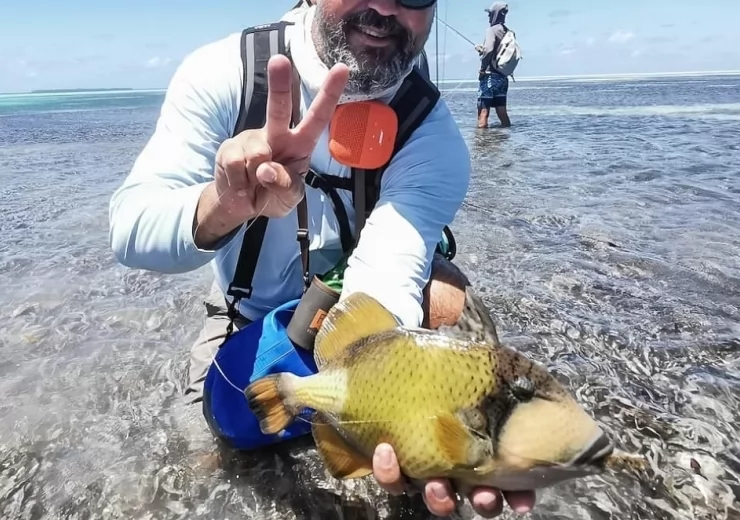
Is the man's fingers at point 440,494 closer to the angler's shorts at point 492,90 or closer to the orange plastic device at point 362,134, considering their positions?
the orange plastic device at point 362,134

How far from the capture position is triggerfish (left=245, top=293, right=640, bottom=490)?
1701mm

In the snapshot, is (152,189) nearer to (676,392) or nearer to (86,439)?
(86,439)

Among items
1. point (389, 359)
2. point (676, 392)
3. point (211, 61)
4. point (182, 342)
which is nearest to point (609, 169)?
point (676, 392)

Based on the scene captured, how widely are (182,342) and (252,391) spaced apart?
2549mm

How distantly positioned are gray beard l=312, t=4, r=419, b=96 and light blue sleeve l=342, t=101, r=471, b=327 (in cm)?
33

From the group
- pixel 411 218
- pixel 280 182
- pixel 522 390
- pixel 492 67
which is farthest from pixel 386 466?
pixel 492 67

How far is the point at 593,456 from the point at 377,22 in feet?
7.28

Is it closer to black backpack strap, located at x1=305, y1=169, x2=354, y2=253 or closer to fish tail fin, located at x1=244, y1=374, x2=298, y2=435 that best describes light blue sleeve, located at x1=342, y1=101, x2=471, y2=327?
black backpack strap, located at x1=305, y1=169, x2=354, y2=253

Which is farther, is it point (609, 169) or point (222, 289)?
point (609, 169)

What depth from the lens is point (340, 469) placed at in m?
2.25

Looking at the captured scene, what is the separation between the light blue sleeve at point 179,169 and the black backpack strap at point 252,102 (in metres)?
0.07

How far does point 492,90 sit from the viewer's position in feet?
55.4

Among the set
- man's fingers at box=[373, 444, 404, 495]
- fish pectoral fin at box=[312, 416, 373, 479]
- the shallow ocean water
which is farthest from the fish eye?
the shallow ocean water

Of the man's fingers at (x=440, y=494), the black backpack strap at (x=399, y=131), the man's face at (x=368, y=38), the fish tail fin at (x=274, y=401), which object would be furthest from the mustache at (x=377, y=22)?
the man's fingers at (x=440, y=494)
